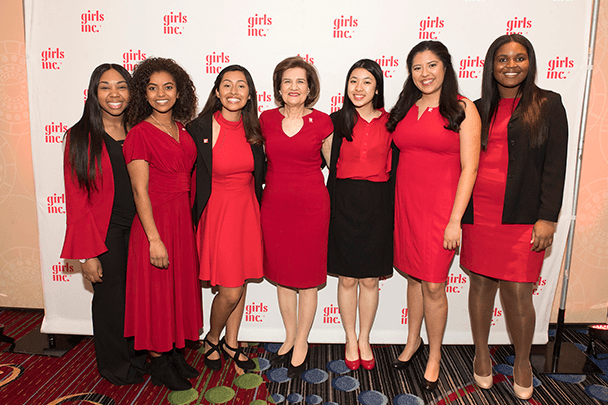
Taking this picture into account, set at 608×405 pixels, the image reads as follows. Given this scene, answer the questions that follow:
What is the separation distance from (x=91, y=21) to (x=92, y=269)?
175cm

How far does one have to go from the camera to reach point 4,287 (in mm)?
3340

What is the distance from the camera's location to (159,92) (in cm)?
211

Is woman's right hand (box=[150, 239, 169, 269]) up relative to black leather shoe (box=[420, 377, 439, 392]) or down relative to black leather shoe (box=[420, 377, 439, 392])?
up

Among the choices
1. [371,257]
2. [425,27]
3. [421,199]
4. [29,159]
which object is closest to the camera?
[421,199]

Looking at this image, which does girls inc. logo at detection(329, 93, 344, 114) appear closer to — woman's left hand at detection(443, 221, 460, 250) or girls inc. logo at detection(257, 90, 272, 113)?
girls inc. logo at detection(257, 90, 272, 113)

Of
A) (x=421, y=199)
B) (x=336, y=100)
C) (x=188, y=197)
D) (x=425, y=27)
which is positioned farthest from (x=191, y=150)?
(x=425, y=27)

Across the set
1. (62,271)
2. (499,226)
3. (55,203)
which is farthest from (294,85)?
(62,271)

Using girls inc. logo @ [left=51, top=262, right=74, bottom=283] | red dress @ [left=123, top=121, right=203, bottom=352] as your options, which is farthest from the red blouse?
girls inc. logo @ [left=51, top=262, right=74, bottom=283]

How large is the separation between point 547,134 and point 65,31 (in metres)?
3.17

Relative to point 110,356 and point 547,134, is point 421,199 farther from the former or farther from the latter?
point 110,356

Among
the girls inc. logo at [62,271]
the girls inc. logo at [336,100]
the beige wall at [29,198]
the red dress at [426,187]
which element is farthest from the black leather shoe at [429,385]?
the girls inc. logo at [62,271]

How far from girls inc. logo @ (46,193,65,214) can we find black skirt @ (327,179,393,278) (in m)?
2.06

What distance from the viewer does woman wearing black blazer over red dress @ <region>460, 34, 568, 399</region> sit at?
2.07 meters

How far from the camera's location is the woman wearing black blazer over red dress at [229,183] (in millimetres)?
2215
